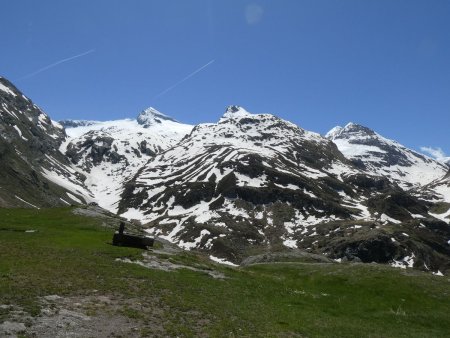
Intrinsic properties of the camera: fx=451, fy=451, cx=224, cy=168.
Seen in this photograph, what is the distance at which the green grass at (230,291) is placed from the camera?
31.9 m

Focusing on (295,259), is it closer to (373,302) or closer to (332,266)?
(332,266)

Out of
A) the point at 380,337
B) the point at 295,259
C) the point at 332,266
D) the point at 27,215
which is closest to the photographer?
the point at 380,337

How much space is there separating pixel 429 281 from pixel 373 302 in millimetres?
11809

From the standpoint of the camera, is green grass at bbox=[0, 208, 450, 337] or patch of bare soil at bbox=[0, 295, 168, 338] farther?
green grass at bbox=[0, 208, 450, 337]

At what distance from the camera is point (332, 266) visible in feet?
199

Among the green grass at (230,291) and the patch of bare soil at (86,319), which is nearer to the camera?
the patch of bare soil at (86,319)

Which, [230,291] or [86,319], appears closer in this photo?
[86,319]

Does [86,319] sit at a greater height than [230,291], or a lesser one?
lesser

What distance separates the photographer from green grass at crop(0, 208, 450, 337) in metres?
31.9

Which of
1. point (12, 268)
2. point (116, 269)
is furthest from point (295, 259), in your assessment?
point (12, 268)

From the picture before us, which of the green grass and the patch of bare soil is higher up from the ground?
the green grass

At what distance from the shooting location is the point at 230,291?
42.5 metres

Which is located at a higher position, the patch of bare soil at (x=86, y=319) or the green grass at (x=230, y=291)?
the green grass at (x=230, y=291)

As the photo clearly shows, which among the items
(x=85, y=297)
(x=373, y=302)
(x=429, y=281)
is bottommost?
(x=85, y=297)
